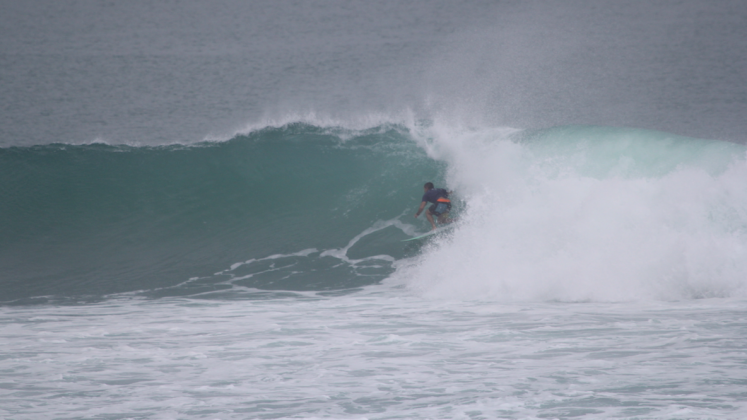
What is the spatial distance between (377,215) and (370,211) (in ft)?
0.57

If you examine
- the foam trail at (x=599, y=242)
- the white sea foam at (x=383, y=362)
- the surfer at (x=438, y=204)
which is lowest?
the white sea foam at (x=383, y=362)

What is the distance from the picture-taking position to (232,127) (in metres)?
11.8

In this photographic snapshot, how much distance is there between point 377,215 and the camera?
802 cm

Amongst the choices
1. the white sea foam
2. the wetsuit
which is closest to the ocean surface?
the white sea foam

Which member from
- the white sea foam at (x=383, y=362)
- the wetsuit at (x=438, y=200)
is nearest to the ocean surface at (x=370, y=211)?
the white sea foam at (x=383, y=362)

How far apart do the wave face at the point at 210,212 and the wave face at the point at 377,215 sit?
0.03m

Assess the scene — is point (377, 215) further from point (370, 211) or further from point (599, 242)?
point (599, 242)

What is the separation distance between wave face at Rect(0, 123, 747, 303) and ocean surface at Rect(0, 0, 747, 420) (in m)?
0.04

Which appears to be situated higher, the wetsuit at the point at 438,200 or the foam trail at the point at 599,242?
the wetsuit at the point at 438,200

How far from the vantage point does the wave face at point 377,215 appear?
520 centimetres

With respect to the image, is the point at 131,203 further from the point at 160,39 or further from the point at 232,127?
the point at 160,39

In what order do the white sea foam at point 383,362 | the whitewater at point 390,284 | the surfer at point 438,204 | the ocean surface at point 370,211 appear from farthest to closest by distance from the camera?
1. the surfer at point 438,204
2. the ocean surface at point 370,211
3. the whitewater at point 390,284
4. the white sea foam at point 383,362

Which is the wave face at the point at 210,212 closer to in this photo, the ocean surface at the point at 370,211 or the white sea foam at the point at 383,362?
the ocean surface at the point at 370,211

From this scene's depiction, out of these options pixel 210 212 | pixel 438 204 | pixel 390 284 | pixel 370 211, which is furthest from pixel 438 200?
pixel 210 212
